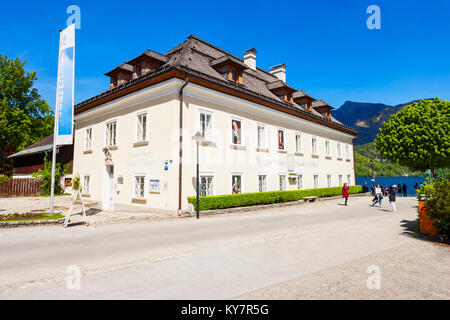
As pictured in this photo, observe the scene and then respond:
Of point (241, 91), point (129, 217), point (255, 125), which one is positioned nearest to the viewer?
point (129, 217)

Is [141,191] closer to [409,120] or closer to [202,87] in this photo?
[202,87]

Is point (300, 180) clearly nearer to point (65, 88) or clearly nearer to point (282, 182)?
point (282, 182)

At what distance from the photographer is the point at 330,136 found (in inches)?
1156

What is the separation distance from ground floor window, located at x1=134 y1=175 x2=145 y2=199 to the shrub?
14.1 m

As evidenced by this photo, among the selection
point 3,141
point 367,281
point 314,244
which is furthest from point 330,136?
point 3,141

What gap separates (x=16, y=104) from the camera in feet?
122

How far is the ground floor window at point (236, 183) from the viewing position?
58.4 feet

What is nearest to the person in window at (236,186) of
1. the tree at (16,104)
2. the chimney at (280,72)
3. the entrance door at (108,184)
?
the entrance door at (108,184)

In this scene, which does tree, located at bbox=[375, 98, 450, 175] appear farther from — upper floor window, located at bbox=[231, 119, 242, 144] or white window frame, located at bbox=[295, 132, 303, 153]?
upper floor window, located at bbox=[231, 119, 242, 144]

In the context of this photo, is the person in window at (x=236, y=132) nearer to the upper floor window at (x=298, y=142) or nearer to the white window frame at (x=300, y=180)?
the upper floor window at (x=298, y=142)

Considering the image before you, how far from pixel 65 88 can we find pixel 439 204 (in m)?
16.3

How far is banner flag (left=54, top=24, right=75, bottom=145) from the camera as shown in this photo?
13.3m

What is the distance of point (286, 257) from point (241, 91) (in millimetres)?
13235

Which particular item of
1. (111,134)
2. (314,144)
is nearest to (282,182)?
(314,144)
